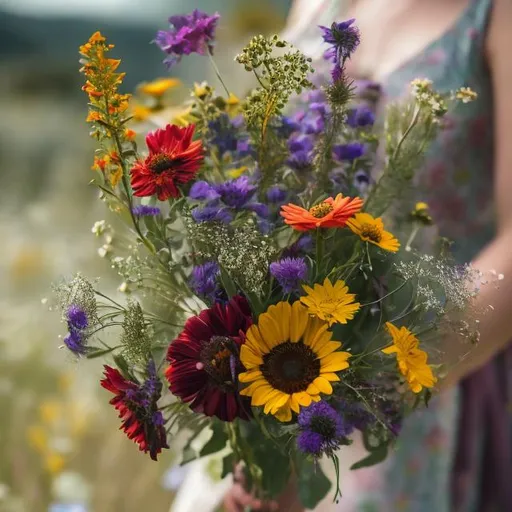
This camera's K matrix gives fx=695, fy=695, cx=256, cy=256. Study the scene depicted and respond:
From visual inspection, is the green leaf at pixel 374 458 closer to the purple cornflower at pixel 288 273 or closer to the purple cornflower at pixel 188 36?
the purple cornflower at pixel 288 273

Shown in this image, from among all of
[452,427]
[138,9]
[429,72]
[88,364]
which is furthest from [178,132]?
[138,9]

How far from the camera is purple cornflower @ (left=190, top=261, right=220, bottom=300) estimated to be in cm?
41

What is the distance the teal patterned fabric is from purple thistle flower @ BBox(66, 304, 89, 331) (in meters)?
0.33

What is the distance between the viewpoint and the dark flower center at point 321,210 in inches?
15.2

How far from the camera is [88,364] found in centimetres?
47

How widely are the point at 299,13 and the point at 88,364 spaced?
57 cm

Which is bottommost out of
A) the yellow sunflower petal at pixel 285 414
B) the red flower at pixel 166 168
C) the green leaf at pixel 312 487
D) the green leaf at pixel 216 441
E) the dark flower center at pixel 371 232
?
the green leaf at pixel 312 487

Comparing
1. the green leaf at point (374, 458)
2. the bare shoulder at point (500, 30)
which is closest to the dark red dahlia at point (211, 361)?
the green leaf at point (374, 458)

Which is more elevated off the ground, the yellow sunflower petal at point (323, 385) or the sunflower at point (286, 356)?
the sunflower at point (286, 356)

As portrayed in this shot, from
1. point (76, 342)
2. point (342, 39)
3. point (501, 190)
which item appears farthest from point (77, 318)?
point (501, 190)

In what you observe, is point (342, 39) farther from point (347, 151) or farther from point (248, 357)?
point (248, 357)

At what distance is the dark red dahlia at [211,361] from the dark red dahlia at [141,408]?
0.06ft

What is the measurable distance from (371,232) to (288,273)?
6 cm

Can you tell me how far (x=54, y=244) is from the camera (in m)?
0.96
